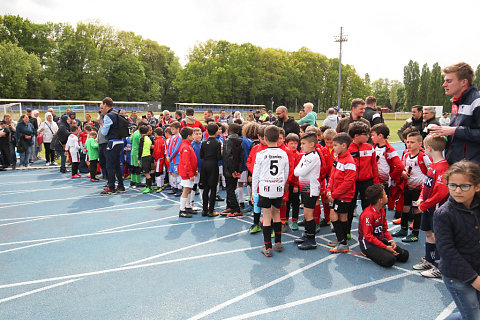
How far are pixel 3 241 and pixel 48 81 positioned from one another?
51830mm

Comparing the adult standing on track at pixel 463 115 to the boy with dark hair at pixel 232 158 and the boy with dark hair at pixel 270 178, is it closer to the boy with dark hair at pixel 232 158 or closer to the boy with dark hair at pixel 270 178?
the boy with dark hair at pixel 270 178

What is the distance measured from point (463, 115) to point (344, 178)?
1.67m

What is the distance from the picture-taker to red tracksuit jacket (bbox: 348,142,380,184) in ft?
16.3

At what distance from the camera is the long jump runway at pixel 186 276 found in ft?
11.3

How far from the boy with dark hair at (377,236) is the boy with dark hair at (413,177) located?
0.91m

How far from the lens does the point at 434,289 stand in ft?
12.4

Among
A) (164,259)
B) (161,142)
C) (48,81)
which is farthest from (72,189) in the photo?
(48,81)

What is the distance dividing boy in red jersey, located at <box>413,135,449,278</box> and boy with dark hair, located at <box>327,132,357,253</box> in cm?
94

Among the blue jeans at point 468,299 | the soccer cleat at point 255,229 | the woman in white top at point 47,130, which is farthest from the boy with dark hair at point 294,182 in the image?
the woman in white top at point 47,130

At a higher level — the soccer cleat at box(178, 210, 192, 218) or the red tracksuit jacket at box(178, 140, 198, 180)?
the red tracksuit jacket at box(178, 140, 198, 180)

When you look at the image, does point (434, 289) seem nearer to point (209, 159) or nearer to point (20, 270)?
point (209, 159)

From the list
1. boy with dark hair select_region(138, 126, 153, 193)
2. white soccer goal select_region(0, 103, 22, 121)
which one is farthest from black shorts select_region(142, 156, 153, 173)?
white soccer goal select_region(0, 103, 22, 121)

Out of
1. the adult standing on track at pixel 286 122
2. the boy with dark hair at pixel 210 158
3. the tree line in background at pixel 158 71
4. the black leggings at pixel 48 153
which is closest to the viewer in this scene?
the boy with dark hair at pixel 210 158

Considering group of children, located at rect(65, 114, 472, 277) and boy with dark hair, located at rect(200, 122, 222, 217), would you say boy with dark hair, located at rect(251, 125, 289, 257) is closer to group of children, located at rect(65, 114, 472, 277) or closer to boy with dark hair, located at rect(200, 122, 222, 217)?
group of children, located at rect(65, 114, 472, 277)
